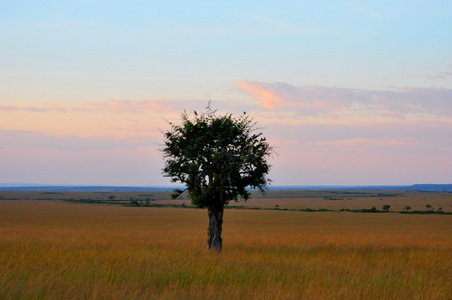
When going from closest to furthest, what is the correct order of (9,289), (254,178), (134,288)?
1. (9,289)
2. (134,288)
3. (254,178)

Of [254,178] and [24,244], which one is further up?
[254,178]

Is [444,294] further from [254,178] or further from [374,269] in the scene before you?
[254,178]

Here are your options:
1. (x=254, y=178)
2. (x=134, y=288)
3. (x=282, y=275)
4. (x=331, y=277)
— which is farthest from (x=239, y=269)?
(x=254, y=178)

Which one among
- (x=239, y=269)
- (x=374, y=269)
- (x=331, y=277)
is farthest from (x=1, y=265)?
(x=374, y=269)

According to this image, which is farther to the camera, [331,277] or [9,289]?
[331,277]

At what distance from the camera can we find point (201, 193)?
2558 cm

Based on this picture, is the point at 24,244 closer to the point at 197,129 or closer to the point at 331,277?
the point at 197,129

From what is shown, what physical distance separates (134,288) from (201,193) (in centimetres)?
1321

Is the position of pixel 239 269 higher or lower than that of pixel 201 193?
lower

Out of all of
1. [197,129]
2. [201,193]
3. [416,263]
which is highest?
[197,129]

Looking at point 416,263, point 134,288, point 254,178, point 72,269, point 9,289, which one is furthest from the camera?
point 254,178

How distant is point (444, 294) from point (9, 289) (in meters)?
9.17

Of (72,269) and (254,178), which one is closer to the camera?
(72,269)

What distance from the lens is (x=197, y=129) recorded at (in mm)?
25453
